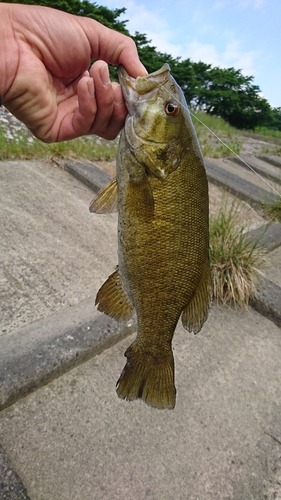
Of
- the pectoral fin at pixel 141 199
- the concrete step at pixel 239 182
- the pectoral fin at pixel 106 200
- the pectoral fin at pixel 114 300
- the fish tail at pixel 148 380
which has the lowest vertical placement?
the concrete step at pixel 239 182

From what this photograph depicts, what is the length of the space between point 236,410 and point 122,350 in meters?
0.89

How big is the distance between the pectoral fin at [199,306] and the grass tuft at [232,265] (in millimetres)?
2282

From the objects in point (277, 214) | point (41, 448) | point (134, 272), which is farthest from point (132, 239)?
point (277, 214)

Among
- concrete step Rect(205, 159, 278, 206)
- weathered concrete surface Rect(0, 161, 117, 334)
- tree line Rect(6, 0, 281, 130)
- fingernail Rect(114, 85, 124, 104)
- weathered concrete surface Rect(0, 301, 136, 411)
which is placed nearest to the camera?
fingernail Rect(114, 85, 124, 104)

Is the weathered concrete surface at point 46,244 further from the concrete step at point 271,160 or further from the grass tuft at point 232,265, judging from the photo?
the concrete step at point 271,160

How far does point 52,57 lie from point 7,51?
0.74 feet

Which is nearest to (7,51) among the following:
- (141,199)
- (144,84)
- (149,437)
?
(144,84)

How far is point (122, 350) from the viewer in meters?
3.06

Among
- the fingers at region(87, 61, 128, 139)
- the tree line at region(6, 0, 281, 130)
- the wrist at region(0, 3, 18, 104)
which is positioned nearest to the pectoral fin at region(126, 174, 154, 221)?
the fingers at region(87, 61, 128, 139)

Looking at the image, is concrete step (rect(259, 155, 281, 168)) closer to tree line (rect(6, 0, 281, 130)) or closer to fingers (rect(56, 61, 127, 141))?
fingers (rect(56, 61, 127, 141))

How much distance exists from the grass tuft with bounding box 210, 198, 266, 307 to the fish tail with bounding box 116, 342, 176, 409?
2.28 metres

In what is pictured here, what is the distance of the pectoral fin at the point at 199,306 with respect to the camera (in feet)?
5.46

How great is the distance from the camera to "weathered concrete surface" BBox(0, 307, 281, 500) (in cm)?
221

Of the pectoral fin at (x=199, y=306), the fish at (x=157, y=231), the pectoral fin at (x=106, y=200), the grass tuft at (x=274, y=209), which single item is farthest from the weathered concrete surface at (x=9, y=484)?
the grass tuft at (x=274, y=209)
